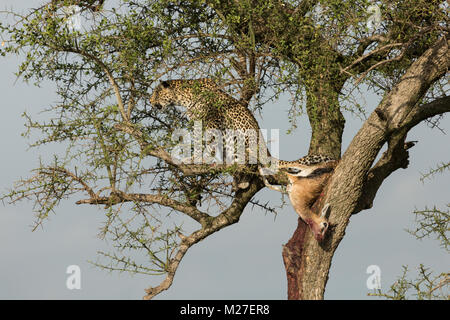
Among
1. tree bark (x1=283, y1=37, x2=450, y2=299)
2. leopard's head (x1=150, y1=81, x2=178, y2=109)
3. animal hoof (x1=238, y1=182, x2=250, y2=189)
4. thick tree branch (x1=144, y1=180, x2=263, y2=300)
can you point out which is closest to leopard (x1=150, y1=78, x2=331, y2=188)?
animal hoof (x1=238, y1=182, x2=250, y2=189)

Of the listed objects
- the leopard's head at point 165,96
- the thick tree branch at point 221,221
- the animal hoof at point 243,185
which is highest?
the leopard's head at point 165,96

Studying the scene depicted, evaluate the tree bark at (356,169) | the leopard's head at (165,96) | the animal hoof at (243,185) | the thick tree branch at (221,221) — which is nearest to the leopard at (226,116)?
the animal hoof at (243,185)

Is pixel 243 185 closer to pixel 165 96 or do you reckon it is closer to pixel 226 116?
pixel 226 116

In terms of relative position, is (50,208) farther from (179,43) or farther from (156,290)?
(179,43)

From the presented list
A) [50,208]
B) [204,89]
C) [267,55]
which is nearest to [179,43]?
[204,89]

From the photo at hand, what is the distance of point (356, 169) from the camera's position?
8.67 meters

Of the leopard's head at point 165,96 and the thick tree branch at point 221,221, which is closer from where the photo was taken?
the thick tree branch at point 221,221

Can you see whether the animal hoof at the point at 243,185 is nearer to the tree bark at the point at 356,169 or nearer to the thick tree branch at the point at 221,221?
the thick tree branch at the point at 221,221

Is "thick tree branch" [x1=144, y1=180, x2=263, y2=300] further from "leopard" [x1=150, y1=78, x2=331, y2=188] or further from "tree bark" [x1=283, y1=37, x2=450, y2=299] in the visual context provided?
"tree bark" [x1=283, y1=37, x2=450, y2=299]

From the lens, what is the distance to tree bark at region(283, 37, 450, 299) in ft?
28.1

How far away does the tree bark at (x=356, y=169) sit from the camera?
28.1 feet

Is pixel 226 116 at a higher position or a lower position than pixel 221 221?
higher

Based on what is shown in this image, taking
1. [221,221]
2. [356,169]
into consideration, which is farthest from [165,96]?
[356,169]

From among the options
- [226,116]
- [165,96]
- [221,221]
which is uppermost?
[165,96]
